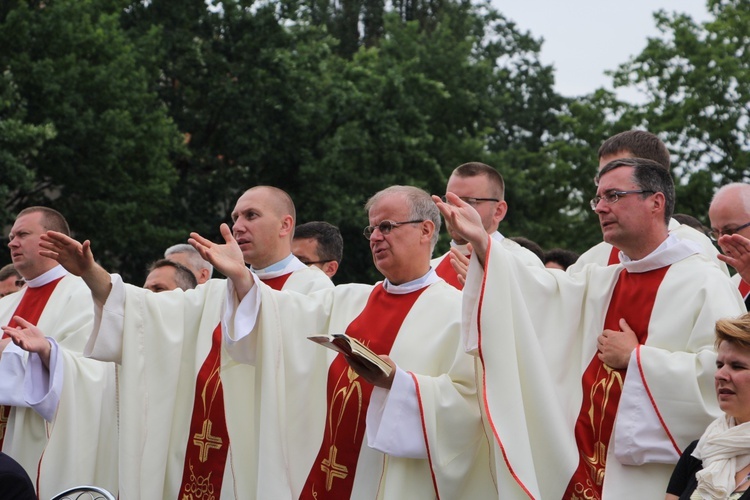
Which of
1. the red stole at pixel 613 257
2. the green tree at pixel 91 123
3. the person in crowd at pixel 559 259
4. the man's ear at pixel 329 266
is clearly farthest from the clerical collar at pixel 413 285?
the green tree at pixel 91 123

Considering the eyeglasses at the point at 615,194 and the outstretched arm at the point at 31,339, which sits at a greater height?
the eyeglasses at the point at 615,194

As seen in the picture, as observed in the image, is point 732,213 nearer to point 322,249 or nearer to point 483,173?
point 483,173

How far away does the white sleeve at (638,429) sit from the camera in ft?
17.0

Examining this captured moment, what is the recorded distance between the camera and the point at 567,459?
17.7 ft

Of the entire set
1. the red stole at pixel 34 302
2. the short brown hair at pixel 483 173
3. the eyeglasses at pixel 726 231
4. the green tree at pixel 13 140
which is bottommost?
the red stole at pixel 34 302

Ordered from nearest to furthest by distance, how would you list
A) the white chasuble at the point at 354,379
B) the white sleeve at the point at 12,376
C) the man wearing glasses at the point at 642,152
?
1. the white chasuble at the point at 354,379
2. the man wearing glasses at the point at 642,152
3. the white sleeve at the point at 12,376

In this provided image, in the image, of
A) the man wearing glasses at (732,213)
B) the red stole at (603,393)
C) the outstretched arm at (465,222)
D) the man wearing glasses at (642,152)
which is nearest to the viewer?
the outstretched arm at (465,222)

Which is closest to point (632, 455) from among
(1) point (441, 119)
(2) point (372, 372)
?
(2) point (372, 372)

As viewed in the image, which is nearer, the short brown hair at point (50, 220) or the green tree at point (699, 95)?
the short brown hair at point (50, 220)

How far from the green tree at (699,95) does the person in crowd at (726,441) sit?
75.7 ft

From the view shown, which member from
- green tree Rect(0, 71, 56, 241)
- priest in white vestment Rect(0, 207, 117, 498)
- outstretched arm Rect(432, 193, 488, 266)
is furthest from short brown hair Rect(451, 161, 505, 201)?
green tree Rect(0, 71, 56, 241)

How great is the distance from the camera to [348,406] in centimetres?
614

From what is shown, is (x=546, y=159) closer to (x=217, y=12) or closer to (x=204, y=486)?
(x=217, y=12)

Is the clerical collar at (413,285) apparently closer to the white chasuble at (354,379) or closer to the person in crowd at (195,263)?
the white chasuble at (354,379)
